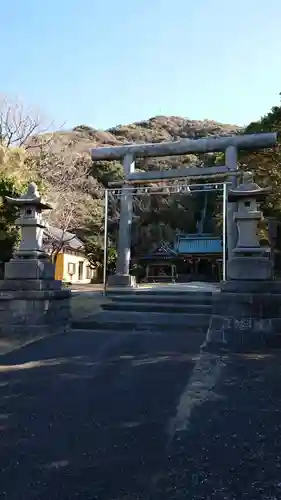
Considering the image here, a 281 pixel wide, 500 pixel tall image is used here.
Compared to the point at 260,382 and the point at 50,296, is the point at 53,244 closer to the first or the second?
the point at 50,296

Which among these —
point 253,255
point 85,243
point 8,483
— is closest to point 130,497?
point 8,483

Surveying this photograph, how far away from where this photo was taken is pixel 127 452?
3027 millimetres

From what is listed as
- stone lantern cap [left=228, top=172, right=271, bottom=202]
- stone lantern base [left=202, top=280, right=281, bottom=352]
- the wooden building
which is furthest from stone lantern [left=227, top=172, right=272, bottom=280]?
the wooden building

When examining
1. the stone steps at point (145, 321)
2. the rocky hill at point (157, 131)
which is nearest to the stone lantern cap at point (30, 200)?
the stone steps at point (145, 321)

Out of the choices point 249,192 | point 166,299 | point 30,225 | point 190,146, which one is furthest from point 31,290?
point 190,146

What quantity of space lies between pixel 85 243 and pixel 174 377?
26.1 meters

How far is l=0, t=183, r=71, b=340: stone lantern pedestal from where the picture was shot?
8227 millimetres

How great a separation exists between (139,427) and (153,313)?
6.41m

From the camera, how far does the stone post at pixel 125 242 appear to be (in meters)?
15.6

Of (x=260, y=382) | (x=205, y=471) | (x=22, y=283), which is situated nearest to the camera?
(x=205, y=471)

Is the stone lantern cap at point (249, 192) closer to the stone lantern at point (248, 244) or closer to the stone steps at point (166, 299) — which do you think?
the stone lantern at point (248, 244)

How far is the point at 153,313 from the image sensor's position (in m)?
9.92

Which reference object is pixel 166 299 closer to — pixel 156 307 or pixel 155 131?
pixel 156 307

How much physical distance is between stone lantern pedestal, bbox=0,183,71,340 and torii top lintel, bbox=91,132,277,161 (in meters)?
7.76
